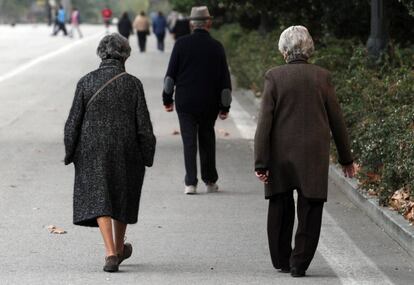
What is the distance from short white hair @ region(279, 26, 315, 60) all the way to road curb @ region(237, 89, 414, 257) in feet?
5.55

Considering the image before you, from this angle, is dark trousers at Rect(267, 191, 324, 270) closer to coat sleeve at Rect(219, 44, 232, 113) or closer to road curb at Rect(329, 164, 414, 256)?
road curb at Rect(329, 164, 414, 256)

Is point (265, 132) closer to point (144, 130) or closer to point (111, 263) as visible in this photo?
point (144, 130)

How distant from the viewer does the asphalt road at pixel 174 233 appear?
336 inches

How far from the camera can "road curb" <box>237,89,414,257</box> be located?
9.44 m

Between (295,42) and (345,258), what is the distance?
172 cm

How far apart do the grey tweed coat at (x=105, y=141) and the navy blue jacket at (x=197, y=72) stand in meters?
3.59

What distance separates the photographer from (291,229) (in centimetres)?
853

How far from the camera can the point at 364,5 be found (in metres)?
21.4

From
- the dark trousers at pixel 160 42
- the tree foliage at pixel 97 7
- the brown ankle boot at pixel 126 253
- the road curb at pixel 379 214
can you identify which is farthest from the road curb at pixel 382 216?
the tree foliage at pixel 97 7

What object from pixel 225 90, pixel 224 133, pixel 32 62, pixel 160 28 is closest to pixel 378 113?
pixel 225 90

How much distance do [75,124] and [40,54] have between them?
37.0 meters

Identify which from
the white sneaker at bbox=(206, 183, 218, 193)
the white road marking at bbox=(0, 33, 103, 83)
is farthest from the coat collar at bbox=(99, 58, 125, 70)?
the white road marking at bbox=(0, 33, 103, 83)

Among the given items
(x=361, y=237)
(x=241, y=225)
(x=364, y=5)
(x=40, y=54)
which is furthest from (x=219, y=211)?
(x=40, y=54)

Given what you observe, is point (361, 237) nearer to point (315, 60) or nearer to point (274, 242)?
point (274, 242)
